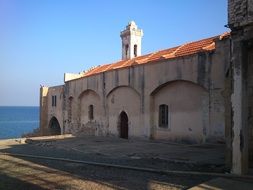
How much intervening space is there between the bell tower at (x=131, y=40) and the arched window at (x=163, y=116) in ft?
62.7

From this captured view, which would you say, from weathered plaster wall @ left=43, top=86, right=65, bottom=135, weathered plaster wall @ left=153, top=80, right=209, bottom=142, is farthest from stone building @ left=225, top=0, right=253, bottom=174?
weathered plaster wall @ left=43, top=86, right=65, bottom=135

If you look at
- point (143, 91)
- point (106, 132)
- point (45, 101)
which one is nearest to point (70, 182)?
point (143, 91)

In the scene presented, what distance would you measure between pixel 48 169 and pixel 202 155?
5477mm

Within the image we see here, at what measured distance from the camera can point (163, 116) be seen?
20.1 metres

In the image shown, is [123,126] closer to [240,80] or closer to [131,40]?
[240,80]

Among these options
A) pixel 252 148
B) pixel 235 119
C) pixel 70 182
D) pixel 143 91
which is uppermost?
pixel 143 91

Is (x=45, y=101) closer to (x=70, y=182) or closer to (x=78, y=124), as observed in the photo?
(x=78, y=124)

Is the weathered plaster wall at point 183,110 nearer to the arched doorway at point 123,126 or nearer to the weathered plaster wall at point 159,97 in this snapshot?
the weathered plaster wall at point 159,97

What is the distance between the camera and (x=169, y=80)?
1884 cm

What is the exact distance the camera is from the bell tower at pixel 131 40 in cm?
3862

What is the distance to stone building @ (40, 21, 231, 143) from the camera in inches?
639

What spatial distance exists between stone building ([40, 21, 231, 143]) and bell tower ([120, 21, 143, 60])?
998cm

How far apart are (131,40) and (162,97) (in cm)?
1958

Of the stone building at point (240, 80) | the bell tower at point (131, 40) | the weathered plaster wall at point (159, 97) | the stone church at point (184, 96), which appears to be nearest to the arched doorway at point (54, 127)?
the stone church at point (184, 96)
